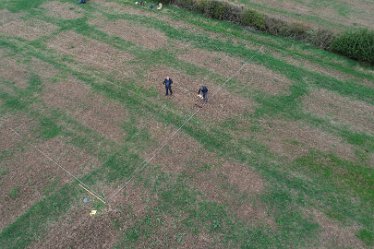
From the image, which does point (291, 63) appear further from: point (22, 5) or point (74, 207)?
point (22, 5)

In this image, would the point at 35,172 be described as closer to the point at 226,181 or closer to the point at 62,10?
the point at 226,181

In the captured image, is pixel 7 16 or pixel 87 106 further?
pixel 7 16

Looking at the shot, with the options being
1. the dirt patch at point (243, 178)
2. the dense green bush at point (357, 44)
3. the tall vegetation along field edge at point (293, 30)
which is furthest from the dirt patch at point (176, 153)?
the dense green bush at point (357, 44)

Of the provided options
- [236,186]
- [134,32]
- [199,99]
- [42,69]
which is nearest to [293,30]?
[199,99]

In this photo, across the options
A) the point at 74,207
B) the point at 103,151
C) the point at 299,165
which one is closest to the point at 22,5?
the point at 103,151

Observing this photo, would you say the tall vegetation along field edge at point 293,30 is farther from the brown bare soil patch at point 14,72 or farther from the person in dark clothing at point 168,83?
the brown bare soil patch at point 14,72

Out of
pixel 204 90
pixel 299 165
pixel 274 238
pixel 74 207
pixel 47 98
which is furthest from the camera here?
pixel 47 98

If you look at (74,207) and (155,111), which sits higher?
(155,111)
